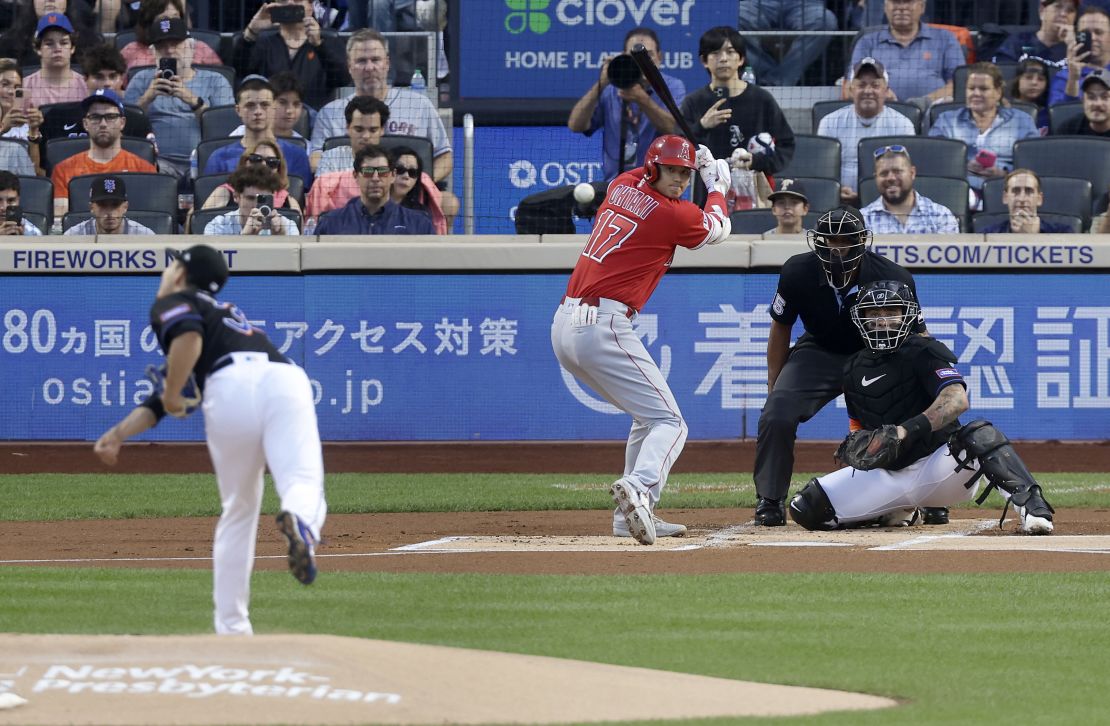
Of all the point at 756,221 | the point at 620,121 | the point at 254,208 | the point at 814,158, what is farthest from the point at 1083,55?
the point at 254,208

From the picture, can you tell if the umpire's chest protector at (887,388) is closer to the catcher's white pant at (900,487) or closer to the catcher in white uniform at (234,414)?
the catcher's white pant at (900,487)

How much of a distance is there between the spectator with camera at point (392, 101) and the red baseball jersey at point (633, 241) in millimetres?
5754

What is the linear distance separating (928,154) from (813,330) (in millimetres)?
4726

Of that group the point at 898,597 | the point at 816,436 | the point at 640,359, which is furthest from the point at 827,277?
the point at 816,436

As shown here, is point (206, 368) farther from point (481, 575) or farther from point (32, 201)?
point (32, 201)

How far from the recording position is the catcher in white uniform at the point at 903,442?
30.2 feet

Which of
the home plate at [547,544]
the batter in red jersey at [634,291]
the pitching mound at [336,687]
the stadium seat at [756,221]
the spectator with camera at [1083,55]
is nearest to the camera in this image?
the pitching mound at [336,687]

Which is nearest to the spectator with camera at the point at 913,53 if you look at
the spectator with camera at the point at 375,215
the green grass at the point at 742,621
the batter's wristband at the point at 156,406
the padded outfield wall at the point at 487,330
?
the padded outfield wall at the point at 487,330

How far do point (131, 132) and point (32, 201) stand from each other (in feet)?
3.86

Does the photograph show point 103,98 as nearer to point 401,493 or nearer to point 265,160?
point 265,160

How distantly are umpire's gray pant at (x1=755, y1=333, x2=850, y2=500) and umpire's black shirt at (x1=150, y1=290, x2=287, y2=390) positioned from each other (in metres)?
4.62

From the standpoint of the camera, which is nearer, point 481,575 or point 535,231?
point 481,575

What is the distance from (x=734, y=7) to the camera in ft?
50.6

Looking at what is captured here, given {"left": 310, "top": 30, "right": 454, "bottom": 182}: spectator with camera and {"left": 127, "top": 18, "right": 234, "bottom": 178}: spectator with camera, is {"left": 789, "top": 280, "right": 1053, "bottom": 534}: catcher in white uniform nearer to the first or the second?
{"left": 310, "top": 30, "right": 454, "bottom": 182}: spectator with camera
